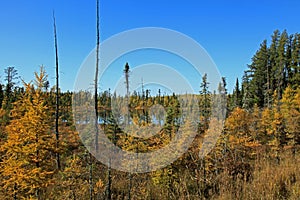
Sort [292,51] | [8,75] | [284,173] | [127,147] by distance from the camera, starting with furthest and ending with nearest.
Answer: [292,51] → [8,75] → [127,147] → [284,173]

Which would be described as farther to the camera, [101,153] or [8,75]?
[8,75]

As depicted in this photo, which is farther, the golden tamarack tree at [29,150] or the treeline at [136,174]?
the golden tamarack tree at [29,150]

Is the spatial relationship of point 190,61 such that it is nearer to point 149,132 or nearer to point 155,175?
point 155,175

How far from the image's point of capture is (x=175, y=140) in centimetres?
1048

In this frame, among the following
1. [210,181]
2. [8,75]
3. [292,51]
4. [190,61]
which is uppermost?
[292,51]

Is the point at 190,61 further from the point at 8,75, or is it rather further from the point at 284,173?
the point at 8,75

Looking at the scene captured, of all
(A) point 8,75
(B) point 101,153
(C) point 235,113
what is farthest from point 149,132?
(A) point 8,75

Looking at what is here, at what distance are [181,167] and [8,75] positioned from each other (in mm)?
34536

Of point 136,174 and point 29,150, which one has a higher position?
point 29,150

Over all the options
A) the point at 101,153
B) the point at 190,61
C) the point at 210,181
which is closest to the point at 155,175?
the point at 210,181

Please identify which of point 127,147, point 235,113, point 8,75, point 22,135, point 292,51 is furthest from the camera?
point 292,51

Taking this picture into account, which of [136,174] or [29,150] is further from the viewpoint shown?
[136,174]

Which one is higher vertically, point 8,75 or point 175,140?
point 8,75

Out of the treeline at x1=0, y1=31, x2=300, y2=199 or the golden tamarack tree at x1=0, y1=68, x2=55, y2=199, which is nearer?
the treeline at x1=0, y1=31, x2=300, y2=199
